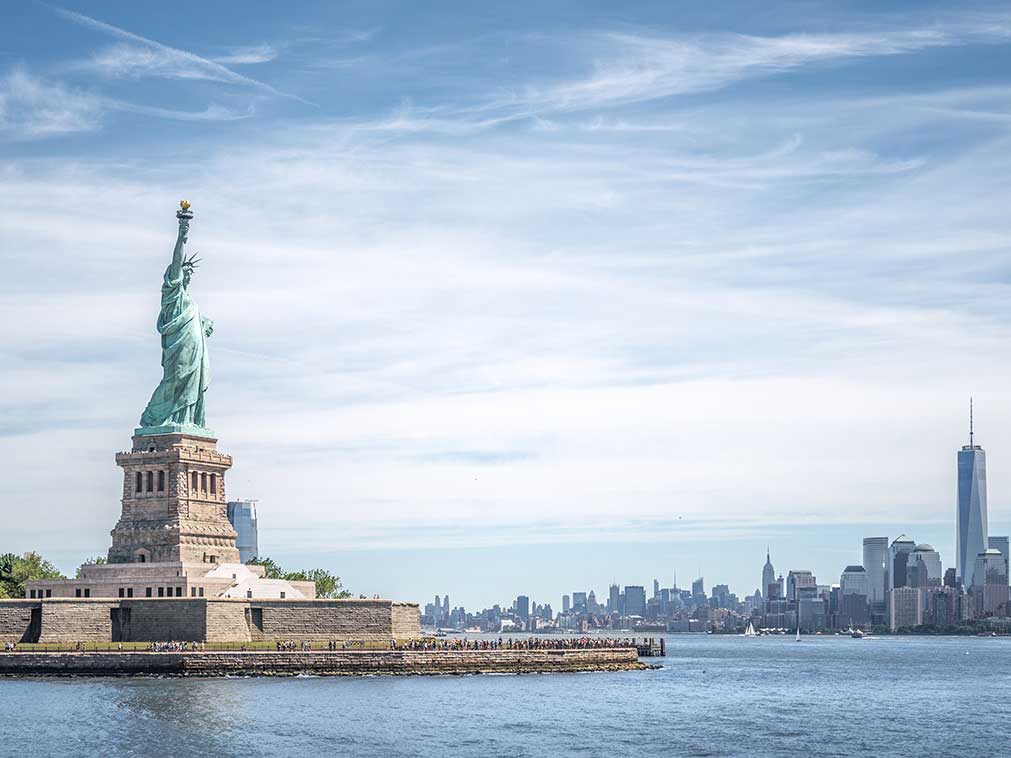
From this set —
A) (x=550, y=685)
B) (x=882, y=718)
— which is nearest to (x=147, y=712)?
(x=550, y=685)

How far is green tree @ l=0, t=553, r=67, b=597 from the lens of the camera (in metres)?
136

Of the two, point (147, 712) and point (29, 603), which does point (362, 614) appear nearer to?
point (29, 603)

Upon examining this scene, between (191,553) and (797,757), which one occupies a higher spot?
(191,553)

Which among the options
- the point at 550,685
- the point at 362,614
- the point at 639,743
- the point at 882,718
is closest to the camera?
the point at 639,743

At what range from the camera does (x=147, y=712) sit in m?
84.4

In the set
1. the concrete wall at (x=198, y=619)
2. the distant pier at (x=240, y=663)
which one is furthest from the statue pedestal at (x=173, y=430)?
the distant pier at (x=240, y=663)

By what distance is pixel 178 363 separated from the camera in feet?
405

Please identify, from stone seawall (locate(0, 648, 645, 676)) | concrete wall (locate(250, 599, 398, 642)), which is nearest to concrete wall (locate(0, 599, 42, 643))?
stone seawall (locate(0, 648, 645, 676))

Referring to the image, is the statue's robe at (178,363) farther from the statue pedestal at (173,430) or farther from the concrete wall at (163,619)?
the concrete wall at (163,619)

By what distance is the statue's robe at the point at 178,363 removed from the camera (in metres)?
123

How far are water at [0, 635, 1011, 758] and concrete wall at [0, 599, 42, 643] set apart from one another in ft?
34.6

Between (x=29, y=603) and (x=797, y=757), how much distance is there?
59.8 meters

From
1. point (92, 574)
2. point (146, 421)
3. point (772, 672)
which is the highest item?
point (146, 421)

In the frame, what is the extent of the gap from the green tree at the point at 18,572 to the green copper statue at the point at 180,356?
2065cm
